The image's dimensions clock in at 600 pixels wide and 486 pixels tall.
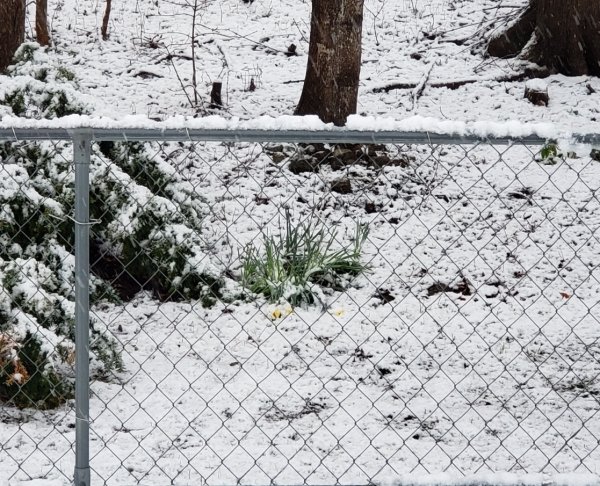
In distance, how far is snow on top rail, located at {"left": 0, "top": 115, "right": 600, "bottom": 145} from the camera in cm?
280

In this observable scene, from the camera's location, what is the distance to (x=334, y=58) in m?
7.14

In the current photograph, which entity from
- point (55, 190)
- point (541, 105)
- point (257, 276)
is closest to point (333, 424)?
point (257, 276)

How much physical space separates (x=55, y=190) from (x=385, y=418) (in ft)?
7.44

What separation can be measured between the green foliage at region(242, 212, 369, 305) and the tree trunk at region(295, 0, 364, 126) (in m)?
1.69

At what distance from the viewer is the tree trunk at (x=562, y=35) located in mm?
8375

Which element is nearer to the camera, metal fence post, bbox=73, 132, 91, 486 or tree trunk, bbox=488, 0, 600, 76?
metal fence post, bbox=73, 132, 91, 486

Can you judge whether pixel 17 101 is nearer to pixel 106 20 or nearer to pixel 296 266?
pixel 296 266

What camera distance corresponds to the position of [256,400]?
175 inches

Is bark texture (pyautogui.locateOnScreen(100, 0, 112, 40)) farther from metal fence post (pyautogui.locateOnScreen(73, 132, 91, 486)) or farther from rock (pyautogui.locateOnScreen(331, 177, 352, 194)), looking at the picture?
metal fence post (pyautogui.locateOnScreen(73, 132, 91, 486))

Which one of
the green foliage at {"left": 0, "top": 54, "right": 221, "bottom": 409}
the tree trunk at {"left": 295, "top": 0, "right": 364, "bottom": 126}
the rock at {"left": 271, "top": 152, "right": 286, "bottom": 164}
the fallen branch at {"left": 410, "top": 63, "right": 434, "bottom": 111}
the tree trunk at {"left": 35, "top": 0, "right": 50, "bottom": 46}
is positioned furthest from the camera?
the tree trunk at {"left": 35, "top": 0, "right": 50, "bottom": 46}

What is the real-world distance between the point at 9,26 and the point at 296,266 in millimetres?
4218

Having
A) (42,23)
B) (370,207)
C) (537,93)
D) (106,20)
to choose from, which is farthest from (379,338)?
(106,20)

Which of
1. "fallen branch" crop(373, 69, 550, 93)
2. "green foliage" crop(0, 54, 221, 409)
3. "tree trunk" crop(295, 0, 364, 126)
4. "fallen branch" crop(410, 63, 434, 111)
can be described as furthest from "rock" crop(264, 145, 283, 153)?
"fallen branch" crop(373, 69, 550, 93)

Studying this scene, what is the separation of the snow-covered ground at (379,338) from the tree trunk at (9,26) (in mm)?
910
